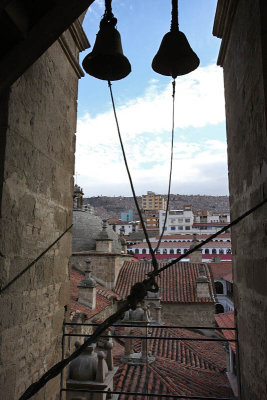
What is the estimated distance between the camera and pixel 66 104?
11.4ft

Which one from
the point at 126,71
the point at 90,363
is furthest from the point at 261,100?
the point at 90,363

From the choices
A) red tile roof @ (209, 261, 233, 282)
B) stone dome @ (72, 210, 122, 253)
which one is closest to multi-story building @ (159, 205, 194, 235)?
red tile roof @ (209, 261, 233, 282)

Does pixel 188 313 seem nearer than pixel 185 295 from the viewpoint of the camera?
Yes

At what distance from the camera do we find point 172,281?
71.1 feet

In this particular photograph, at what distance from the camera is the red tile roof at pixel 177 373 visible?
347 inches

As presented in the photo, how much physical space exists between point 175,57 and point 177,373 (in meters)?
9.65

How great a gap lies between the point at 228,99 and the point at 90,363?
17.5ft

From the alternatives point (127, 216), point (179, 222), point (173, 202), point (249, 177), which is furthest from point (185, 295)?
point (173, 202)

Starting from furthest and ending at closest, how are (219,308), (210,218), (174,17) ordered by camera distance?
(210,218), (219,308), (174,17)

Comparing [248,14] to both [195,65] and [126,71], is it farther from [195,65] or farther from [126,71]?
[126,71]

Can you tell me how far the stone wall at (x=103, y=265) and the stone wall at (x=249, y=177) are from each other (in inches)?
723

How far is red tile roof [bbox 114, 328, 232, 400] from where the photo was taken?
8.80m

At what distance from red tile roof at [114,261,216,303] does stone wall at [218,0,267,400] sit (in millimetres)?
17663

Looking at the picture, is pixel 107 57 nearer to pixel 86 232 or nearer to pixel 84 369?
pixel 84 369
